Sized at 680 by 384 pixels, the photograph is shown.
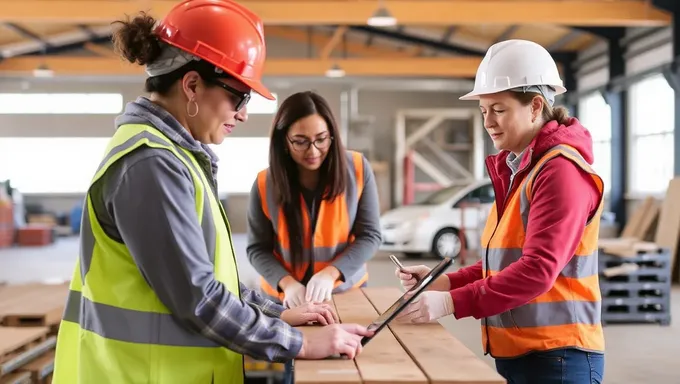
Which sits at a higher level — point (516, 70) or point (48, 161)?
point (48, 161)

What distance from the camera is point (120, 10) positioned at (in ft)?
41.3

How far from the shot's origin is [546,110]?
7.43 ft

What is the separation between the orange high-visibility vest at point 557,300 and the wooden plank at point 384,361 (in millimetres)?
404

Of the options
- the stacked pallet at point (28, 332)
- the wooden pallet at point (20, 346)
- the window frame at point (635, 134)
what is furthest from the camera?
the window frame at point (635, 134)

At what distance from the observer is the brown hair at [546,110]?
223 centimetres

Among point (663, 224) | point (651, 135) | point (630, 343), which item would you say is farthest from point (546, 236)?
point (651, 135)

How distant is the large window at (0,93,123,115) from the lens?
21.4m

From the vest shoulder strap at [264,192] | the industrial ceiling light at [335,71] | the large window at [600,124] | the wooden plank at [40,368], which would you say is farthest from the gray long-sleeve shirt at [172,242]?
the industrial ceiling light at [335,71]

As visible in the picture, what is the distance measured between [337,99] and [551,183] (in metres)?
19.5

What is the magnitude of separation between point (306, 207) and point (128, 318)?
148 cm

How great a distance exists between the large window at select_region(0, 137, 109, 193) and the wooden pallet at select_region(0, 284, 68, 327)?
16946 mm

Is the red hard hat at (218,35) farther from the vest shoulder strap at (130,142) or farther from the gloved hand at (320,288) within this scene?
the gloved hand at (320,288)

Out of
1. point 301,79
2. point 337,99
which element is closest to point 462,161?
point 337,99

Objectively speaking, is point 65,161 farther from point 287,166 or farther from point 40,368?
point 287,166
